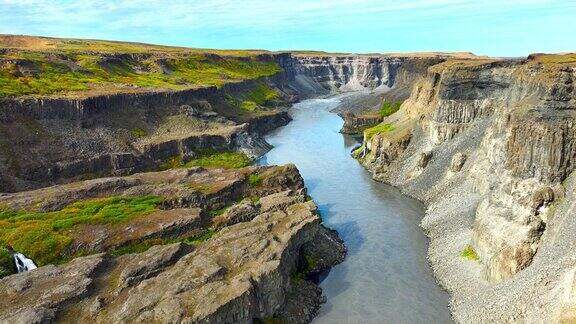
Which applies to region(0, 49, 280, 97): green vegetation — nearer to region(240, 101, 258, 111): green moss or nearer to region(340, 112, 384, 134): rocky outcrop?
region(240, 101, 258, 111): green moss

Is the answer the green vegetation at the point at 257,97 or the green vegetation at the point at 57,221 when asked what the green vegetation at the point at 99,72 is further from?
the green vegetation at the point at 57,221

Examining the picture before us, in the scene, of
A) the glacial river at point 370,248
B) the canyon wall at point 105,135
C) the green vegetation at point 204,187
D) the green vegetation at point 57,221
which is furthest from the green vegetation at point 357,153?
the green vegetation at point 57,221

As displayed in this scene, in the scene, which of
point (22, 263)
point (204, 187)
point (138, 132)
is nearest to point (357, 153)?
point (138, 132)

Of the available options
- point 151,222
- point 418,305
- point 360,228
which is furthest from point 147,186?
point 418,305

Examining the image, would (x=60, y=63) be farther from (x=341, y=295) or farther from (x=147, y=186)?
(x=341, y=295)

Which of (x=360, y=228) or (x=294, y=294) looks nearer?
(x=294, y=294)

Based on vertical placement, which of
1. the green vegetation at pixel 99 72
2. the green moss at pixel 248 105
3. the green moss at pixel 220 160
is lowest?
the green moss at pixel 220 160
